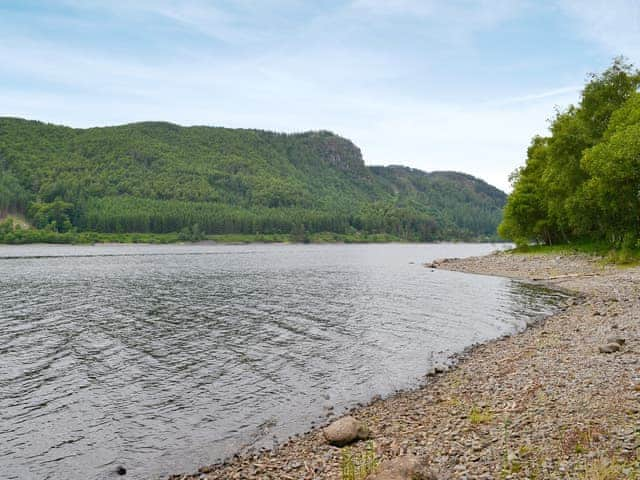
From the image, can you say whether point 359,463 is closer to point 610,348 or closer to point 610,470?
point 610,470

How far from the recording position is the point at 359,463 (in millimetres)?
11961

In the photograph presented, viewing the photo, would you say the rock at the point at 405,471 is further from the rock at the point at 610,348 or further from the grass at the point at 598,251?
the grass at the point at 598,251

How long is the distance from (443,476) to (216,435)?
7939 mm

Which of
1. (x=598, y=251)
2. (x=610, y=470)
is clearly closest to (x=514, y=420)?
(x=610, y=470)

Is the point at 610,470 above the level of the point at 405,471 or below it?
above

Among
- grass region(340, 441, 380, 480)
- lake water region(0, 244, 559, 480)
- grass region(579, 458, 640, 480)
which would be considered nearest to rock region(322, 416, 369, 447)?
grass region(340, 441, 380, 480)

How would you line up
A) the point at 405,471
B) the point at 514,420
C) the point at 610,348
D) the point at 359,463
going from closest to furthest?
the point at 405,471, the point at 359,463, the point at 514,420, the point at 610,348

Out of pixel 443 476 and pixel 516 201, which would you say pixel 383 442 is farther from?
pixel 516 201

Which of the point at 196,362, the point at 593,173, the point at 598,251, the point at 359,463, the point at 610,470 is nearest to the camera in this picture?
the point at 610,470

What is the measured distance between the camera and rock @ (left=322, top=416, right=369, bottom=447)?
13861mm

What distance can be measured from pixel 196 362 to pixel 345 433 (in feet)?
39.9

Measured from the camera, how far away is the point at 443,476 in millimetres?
10305

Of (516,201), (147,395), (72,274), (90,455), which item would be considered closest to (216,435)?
(90,455)

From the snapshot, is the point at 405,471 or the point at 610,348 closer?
the point at 405,471
